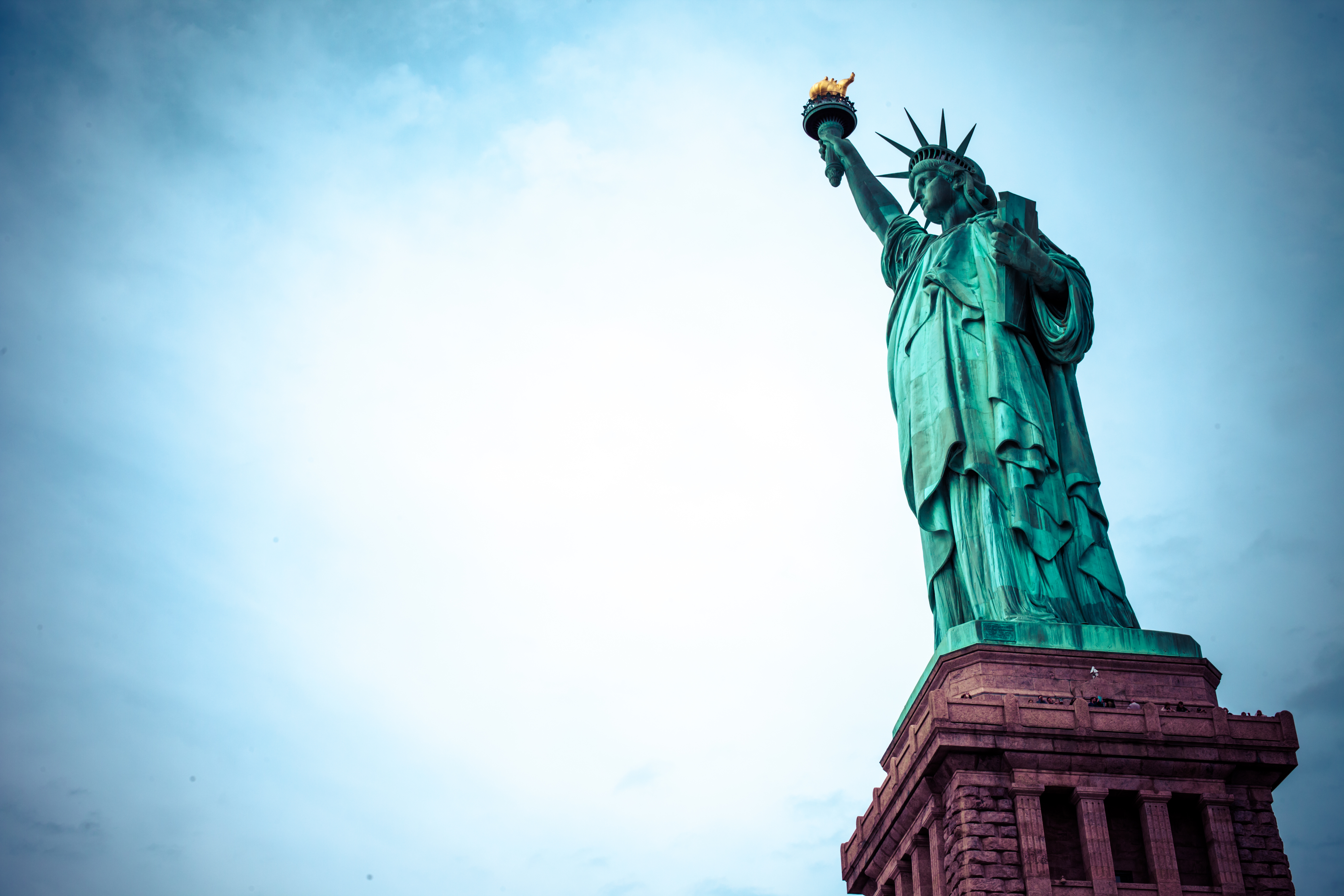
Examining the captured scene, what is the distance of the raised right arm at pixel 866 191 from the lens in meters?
24.2

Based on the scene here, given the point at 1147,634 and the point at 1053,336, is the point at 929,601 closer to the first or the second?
the point at 1147,634

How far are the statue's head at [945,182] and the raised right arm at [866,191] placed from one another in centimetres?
122

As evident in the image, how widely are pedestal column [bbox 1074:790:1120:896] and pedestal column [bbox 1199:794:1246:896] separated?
3.54 ft

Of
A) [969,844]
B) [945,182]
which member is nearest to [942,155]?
[945,182]

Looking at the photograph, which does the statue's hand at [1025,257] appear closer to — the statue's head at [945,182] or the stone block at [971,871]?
the statue's head at [945,182]

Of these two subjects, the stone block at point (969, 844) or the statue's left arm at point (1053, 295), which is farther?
the statue's left arm at point (1053, 295)

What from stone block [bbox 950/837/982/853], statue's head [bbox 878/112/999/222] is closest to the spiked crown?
statue's head [bbox 878/112/999/222]

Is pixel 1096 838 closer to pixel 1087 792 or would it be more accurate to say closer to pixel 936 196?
pixel 1087 792

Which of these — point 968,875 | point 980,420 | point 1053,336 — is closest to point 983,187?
point 1053,336

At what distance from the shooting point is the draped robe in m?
17.8

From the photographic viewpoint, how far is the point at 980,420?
19.0 metres

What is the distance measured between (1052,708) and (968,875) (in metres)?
2.29

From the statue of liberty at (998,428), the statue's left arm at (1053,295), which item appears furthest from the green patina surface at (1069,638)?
the statue's left arm at (1053,295)

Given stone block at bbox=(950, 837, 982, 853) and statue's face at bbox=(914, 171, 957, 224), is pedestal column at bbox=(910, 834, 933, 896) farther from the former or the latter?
statue's face at bbox=(914, 171, 957, 224)
